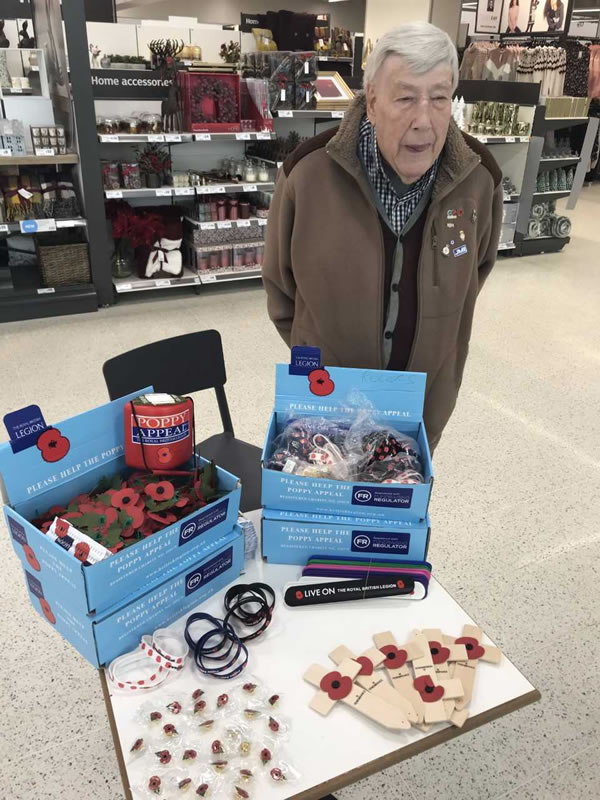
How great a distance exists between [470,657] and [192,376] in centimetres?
146

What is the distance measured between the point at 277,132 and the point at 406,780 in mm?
5493

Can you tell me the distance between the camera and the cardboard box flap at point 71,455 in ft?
3.80

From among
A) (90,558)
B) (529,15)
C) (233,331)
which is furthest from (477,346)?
(529,15)

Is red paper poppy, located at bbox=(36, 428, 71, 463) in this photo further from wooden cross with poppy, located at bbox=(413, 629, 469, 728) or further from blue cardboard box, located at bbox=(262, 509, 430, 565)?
wooden cross with poppy, located at bbox=(413, 629, 469, 728)

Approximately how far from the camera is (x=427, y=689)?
1108mm

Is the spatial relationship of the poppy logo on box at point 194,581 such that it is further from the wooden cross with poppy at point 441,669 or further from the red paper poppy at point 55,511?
the wooden cross with poppy at point 441,669

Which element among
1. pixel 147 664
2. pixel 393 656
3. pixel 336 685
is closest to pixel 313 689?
pixel 336 685

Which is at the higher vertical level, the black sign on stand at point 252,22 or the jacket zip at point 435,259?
the black sign on stand at point 252,22

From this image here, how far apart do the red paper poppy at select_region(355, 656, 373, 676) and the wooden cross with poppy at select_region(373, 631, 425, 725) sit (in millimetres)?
30

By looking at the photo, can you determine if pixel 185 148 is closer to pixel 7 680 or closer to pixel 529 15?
pixel 7 680

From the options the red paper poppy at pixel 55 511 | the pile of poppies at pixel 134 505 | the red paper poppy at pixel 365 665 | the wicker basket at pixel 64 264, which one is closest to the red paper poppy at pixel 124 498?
the pile of poppies at pixel 134 505

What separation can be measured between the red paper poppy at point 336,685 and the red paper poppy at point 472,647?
0.78 feet

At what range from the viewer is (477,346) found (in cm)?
472

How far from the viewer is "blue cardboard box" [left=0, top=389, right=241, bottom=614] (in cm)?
109
